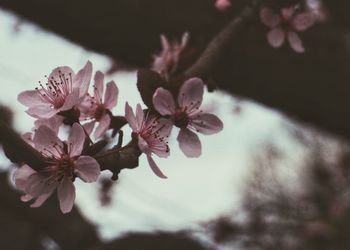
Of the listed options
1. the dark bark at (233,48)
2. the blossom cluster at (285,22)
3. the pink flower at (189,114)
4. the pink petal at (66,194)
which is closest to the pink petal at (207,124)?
the pink flower at (189,114)

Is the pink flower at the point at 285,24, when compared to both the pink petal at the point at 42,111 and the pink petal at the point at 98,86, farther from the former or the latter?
the pink petal at the point at 42,111

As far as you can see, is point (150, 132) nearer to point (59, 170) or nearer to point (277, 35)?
point (59, 170)

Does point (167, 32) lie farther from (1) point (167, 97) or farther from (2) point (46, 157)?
(2) point (46, 157)

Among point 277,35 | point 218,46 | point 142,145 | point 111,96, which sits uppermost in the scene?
point 277,35

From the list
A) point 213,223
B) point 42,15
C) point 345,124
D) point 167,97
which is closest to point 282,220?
point 213,223

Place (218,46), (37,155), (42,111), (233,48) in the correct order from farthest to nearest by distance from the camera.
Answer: (233,48) → (218,46) → (42,111) → (37,155)

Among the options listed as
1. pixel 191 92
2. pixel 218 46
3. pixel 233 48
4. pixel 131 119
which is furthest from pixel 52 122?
pixel 233 48
